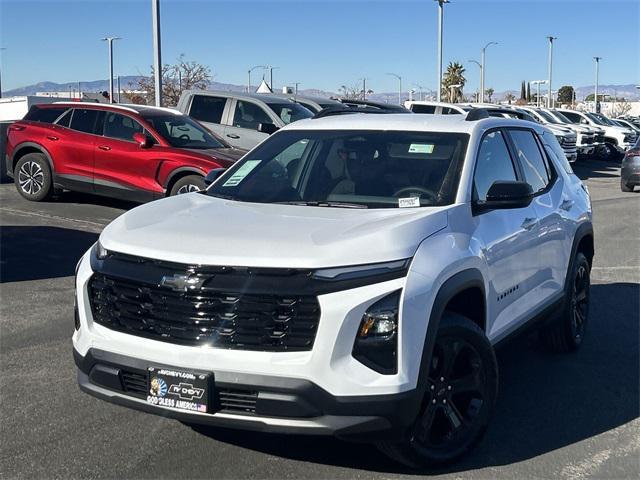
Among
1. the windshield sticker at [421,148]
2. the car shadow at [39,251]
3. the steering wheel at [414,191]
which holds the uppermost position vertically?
the windshield sticker at [421,148]

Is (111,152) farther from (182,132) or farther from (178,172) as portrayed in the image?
(178,172)

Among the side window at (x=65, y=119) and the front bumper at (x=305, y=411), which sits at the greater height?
the side window at (x=65, y=119)

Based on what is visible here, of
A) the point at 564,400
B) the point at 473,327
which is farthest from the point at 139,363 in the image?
the point at 564,400

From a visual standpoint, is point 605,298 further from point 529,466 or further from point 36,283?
point 36,283

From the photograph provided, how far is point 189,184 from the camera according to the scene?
12125 millimetres

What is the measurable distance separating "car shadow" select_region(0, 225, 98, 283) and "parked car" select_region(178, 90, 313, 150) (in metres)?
5.31

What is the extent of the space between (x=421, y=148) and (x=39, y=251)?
6190 mm

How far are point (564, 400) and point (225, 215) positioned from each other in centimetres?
256

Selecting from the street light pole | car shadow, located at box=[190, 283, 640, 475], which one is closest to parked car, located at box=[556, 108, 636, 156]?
the street light pole

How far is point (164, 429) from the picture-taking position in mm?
4664

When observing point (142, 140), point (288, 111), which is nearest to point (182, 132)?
A: point (142, 140)

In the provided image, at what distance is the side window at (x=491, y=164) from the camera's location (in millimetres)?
5020

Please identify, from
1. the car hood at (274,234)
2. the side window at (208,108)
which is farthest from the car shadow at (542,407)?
the side window at (208,108)

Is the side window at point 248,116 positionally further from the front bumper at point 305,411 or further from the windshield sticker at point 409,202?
the front bumper at point 305,411
